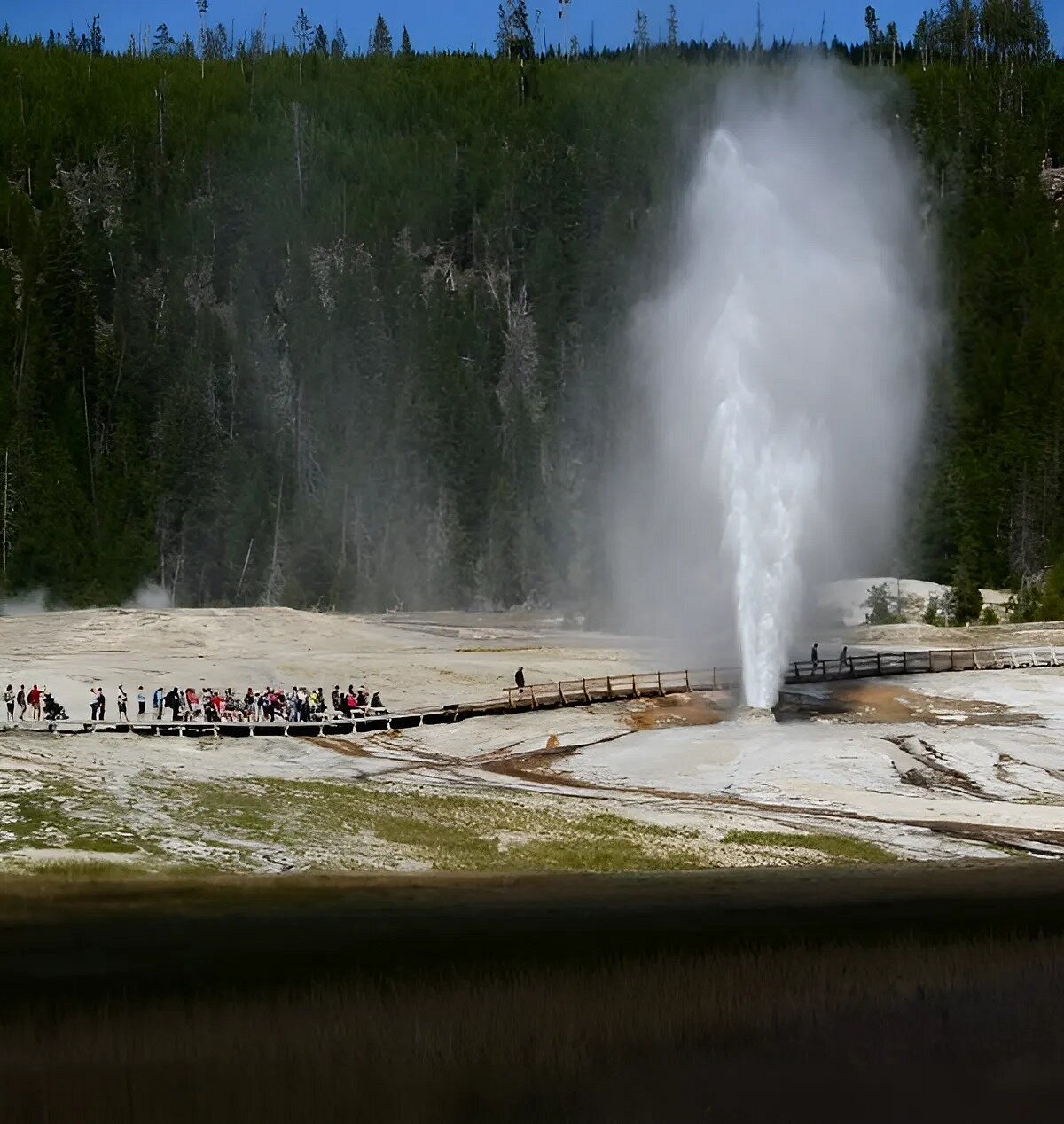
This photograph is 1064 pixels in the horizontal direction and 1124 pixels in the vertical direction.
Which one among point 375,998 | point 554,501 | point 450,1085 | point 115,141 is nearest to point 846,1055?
point 450,1085

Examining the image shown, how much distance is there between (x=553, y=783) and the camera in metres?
44.8

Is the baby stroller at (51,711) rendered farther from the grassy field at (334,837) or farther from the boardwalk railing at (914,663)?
the boardwalk railing at (914,663)

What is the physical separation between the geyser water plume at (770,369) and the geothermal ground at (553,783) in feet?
17.5

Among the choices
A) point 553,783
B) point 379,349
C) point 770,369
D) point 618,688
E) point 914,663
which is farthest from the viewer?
A: point 379,349

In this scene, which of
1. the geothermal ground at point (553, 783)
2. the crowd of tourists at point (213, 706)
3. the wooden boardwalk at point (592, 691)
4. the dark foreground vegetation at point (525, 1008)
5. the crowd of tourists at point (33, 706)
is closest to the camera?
the dark foreground vegetation at point (525, 1008)

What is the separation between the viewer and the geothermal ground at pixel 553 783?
3491 centimetres

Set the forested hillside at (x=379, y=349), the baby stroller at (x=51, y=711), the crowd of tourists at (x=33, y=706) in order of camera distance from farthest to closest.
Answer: the forested hillside at (x=379, y=349)
the crowd of tourists at (x=33, y=706)
the baby stroller at (x=51, y=711)

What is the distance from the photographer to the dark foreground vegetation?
1677 centimetres

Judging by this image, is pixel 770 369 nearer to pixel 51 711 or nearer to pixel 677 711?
pixel 677 711

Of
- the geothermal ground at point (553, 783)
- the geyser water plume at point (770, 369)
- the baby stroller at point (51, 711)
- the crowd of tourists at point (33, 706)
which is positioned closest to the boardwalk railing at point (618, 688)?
the geothermal ground at point (553, 783)

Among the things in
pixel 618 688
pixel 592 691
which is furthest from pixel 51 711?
pixel 618 688

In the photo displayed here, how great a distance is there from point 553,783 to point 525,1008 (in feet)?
81.1

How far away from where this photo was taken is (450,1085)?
1727cm

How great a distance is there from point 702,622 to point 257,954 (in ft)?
174
